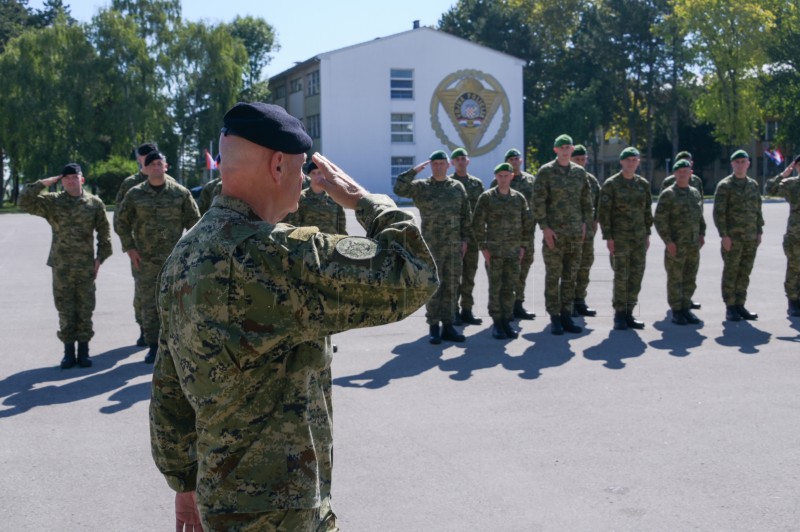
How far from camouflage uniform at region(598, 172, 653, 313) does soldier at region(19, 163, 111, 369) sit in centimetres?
612

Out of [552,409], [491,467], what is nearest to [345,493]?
[491,467]

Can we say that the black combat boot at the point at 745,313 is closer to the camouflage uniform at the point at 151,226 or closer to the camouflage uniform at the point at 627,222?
the camouflage uniform at the point at 627,222

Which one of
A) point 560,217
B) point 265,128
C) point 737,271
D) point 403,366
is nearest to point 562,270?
point 560,217

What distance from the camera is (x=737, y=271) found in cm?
1095

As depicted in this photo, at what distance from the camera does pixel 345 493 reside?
4922mm

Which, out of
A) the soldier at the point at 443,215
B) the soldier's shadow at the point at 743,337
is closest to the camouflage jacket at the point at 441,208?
the soldier at the point at 443,215

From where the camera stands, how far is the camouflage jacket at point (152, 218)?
8859 mm

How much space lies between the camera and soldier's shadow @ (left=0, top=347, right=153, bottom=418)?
7148 mm

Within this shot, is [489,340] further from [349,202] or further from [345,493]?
[349,202]

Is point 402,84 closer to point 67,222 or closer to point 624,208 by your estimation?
→ point 624,208

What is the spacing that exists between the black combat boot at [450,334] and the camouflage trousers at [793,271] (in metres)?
4.61

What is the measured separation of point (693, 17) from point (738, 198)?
52842 mm

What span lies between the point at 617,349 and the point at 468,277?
8.64ft

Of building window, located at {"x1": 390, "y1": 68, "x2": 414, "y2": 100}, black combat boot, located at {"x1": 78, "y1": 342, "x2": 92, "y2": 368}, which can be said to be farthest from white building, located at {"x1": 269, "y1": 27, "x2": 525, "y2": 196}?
black combat boot, located at {"x1": 78, "y1": 342, "x2": 92, "y2": 368}
